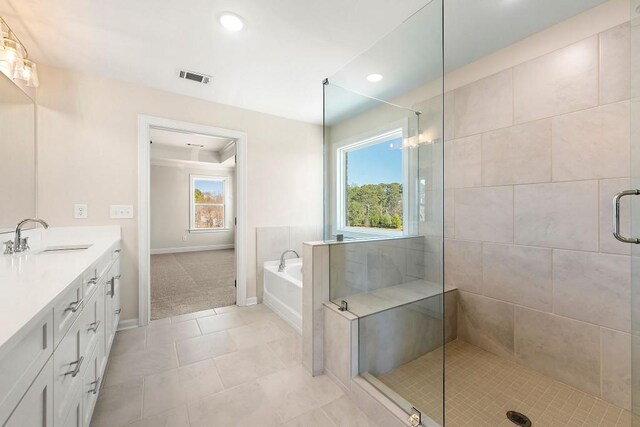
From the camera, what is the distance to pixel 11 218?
1823 mm

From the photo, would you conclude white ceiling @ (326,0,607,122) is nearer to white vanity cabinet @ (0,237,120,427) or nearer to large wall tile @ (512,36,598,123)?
large wall tile @ (512,36,598,123)

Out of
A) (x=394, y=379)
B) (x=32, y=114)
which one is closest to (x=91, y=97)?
(x=32, y=114)

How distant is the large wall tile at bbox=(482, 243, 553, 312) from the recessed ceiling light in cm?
243

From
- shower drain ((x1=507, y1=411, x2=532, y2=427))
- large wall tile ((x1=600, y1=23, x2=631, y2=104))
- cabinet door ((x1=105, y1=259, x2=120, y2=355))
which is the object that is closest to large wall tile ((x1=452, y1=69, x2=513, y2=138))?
large wall tile ((x1=600, y1=23, x2=631, y2=104))

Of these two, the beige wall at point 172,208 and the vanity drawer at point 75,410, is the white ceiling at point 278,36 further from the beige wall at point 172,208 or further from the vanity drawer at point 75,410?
the beige wall at point 172,208

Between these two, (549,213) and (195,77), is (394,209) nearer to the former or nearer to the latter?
(549,213)

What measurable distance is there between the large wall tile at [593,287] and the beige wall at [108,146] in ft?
9.00

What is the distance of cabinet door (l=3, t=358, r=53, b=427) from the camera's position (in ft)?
2.19

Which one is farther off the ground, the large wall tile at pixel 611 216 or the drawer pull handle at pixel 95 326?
the large wall tile at pixel 611 216

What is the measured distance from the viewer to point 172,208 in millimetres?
6676

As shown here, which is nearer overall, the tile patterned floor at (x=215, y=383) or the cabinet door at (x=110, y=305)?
the tile patterned floor at (x=215, y=383)

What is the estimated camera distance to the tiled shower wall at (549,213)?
5.12 ft

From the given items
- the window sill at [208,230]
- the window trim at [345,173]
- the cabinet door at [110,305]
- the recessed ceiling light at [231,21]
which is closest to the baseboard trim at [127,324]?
the cabinet door at [110,305]

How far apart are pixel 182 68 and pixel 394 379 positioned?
9.41 feet
